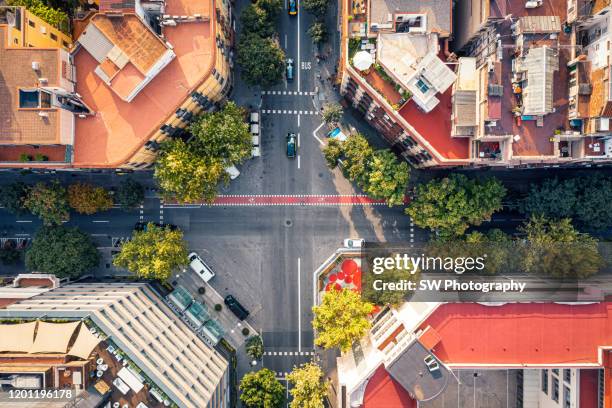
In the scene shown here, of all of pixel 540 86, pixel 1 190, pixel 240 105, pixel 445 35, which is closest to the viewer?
pixel 540 86

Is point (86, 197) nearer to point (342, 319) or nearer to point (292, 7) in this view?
point (342, 319)

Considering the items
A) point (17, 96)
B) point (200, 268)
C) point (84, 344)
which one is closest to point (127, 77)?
point (17, 96)

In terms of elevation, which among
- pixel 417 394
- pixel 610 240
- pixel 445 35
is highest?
pixel 445 35

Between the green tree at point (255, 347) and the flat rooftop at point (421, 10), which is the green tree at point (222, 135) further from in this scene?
the green tree at point (255, 347)

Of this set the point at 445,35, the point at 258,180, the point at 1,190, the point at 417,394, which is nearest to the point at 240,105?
the point at 258,180

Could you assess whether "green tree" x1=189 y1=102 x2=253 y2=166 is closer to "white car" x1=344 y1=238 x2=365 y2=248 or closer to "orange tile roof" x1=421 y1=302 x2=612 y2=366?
"white car" x1=344 y1=238 x2=365 y2=248

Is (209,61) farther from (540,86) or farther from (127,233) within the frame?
(540,86)

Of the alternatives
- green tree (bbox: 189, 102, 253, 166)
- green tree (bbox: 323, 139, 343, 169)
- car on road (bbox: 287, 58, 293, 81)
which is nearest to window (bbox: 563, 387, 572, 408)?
green tree (bbox: 323, 139, 343, 169)
